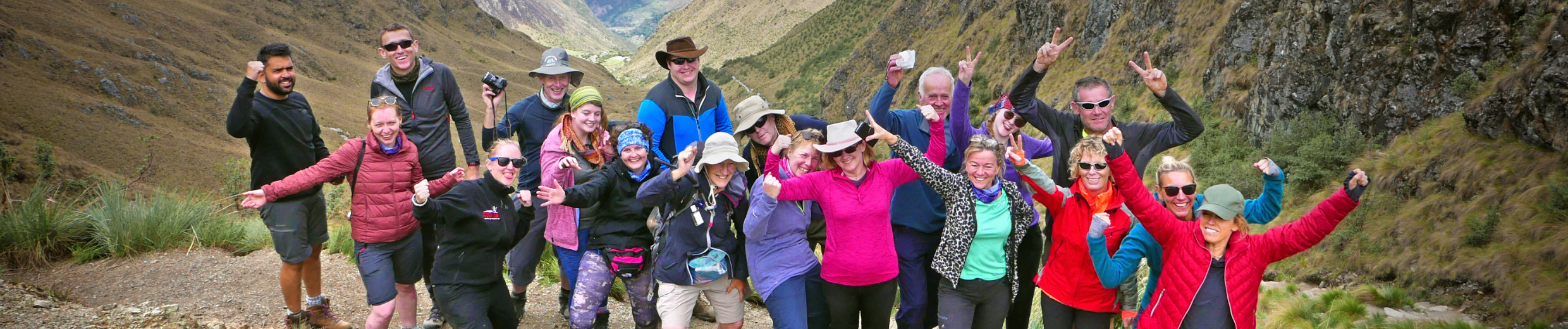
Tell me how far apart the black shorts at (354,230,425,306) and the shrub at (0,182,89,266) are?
479 cm

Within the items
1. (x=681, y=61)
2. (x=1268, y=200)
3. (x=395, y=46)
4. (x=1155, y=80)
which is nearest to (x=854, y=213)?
(x=681, y=61)

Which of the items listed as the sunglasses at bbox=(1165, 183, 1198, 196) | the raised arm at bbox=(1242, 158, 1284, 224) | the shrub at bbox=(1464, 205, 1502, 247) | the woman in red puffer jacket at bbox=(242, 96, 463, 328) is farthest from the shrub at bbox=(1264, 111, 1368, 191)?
the woman in red puffer jacket at bbox=(242, 96, 463, 328)

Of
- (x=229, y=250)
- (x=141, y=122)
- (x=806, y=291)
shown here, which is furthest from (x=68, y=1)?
(x=806, y=291)

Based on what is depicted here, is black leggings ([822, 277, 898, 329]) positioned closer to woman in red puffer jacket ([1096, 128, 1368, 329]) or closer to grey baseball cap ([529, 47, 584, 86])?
woman in red puffer jacket ([1096, 128, 1368, 329])

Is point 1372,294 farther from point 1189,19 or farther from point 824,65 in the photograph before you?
point 824,65

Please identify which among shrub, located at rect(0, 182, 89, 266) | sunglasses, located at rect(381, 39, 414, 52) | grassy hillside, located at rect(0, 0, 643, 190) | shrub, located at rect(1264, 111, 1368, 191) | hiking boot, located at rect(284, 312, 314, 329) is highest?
sunglasses, located at rect(381, 39, 414, 52)

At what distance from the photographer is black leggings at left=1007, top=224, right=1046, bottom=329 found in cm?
481

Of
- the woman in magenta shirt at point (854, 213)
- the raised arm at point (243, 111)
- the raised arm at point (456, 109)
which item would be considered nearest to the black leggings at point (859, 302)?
the woman in magenta shirt at point (854, 213)

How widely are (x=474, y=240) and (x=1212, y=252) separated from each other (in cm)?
382

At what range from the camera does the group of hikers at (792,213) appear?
4.05 meters

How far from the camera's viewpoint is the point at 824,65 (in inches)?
2987

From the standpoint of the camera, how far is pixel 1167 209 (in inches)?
159

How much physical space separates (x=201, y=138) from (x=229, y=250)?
87.8ft

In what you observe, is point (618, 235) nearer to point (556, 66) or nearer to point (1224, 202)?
point (556, 66)
